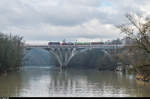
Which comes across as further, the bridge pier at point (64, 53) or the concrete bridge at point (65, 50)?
the bridge pier at point (64, 53)

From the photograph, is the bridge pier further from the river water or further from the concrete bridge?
the river water

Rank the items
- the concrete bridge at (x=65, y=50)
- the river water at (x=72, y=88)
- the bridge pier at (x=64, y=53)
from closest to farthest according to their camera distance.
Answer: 1. the river water at (x=72, y=88)
2. the concrete bridge at (x=65, y=50)
3. the bridge pier at (x=64, y=53)

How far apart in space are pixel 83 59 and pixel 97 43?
34.9 ft

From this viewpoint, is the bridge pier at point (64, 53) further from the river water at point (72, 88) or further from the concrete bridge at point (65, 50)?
the river water at point (72, 88)

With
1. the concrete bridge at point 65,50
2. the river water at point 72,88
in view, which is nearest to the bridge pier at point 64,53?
the concrete bridge at point 65,50

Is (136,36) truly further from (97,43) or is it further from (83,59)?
(83,59)

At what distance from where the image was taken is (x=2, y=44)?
52656mm

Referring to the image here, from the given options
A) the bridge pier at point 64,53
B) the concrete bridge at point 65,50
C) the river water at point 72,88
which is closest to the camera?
the river water at point 72,88

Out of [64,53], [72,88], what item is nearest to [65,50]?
[64,53]

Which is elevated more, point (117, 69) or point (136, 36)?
point (136, 36)

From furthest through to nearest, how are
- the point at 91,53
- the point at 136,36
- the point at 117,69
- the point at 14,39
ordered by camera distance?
the point at 91,53, the point at 117,69, the point at 14,39, the point at 136,36

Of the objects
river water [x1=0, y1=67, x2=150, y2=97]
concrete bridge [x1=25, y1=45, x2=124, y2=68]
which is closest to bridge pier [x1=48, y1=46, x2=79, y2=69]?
concrete bridge [x1=25, y1=45, x2=124, y2=68]

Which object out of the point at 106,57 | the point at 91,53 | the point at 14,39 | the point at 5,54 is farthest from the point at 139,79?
the point at 91,53

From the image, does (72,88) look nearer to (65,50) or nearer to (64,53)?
(64,53)
